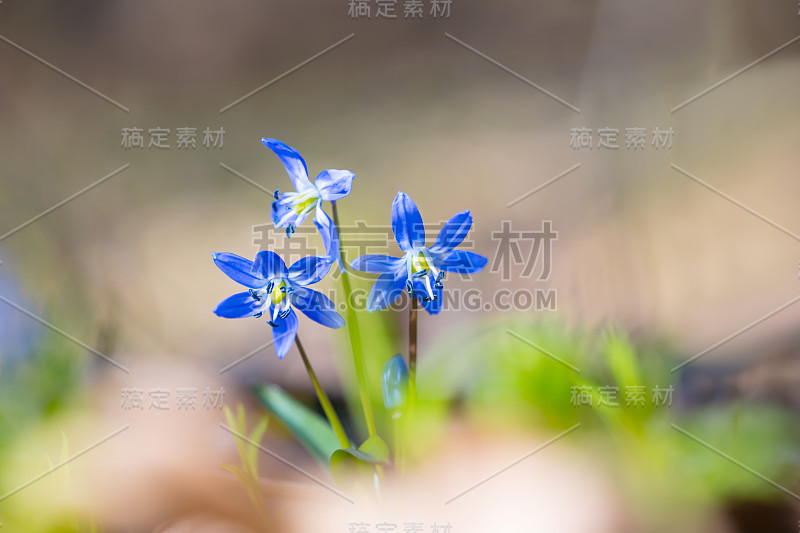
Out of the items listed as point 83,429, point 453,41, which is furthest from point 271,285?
point 453,41

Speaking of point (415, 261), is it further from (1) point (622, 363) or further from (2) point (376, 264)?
(1) point (622, 363)

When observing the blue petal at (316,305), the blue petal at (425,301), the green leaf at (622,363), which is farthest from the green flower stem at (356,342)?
the green leaf at (622,363)

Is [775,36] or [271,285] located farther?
[775,36]

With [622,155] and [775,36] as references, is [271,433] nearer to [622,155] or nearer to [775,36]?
[622,155]

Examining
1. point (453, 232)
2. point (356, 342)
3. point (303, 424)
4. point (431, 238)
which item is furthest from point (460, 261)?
point (431, 238)

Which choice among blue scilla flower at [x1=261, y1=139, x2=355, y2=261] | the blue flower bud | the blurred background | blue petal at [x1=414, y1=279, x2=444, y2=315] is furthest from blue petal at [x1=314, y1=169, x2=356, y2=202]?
the blurred background

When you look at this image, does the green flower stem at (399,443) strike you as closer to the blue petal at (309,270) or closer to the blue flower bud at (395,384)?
the blue flower bud at (395,384)

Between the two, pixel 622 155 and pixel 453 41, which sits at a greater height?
pixel 453 41
